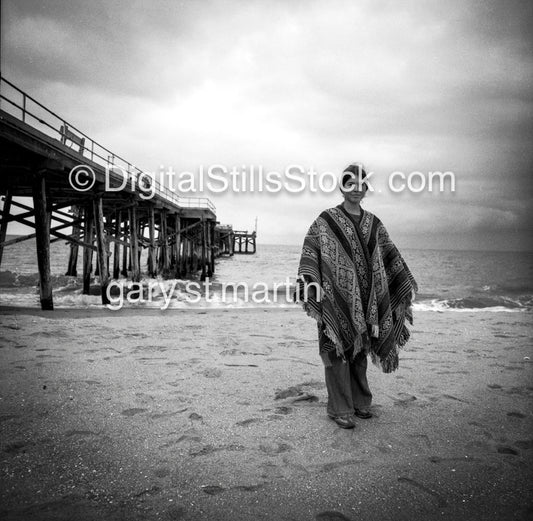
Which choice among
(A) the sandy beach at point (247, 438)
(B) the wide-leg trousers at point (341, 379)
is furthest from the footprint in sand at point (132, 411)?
(B) the wide-leg trousers at point (341, 379)

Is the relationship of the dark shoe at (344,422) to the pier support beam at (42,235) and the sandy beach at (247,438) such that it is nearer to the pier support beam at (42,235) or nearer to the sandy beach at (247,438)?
the sandy beach at (247,438)

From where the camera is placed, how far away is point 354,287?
2.66 metres

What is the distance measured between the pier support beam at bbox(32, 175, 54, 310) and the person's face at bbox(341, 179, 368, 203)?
25.5 ft

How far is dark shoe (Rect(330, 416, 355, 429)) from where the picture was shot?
262 cm

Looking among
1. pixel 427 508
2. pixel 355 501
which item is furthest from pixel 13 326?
pixel 427 508

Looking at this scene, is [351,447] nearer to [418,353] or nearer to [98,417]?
[98,417]

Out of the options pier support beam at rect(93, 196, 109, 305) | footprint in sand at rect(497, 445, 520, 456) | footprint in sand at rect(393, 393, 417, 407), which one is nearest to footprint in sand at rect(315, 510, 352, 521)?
footprint in sand at rect(497, 445, 520, 456)

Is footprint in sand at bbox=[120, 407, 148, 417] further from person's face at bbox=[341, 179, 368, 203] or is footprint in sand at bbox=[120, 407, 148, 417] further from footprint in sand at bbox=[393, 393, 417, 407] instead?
person's face at bbox=[341, 179, 368, 203]

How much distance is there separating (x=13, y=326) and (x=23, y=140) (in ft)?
12.7

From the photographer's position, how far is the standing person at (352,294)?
262 centimetres

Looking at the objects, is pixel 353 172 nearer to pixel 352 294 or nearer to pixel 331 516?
pixel 352 294

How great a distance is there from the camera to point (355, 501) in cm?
185

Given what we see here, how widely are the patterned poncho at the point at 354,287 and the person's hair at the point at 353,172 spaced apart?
0.85 feet

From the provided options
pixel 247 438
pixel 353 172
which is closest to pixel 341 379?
pixel 247 438
